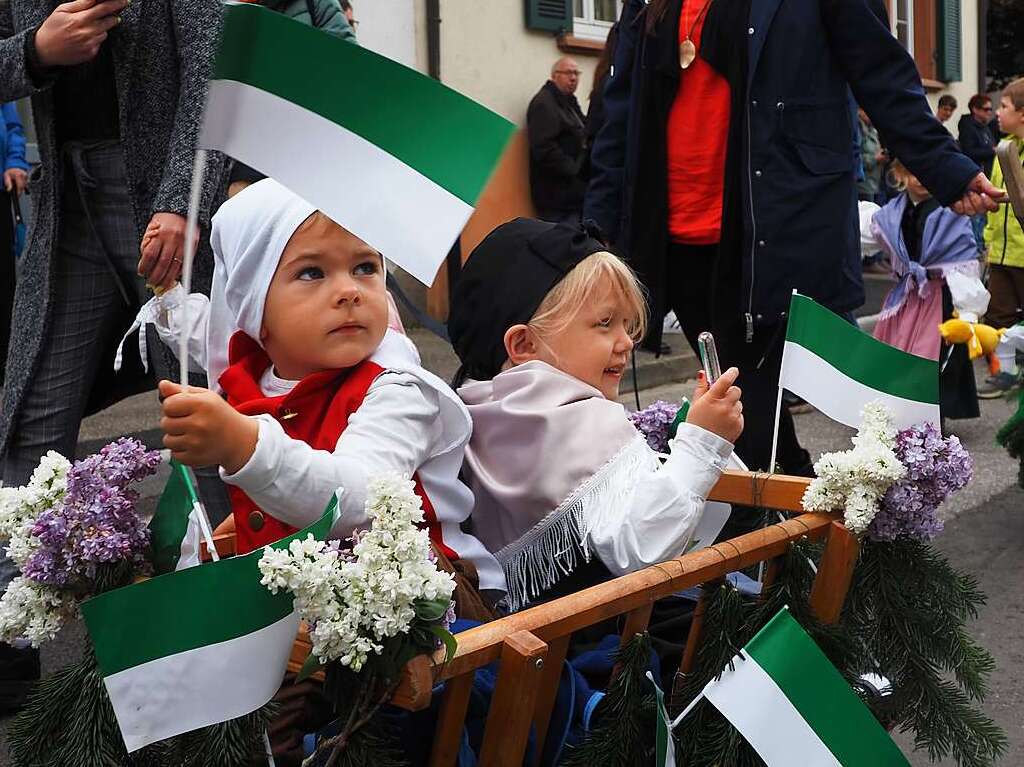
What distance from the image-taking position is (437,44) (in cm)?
854

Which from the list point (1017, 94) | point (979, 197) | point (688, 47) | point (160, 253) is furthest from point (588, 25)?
point (160, 253)

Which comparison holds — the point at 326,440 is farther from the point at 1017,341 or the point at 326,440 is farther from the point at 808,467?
the point at 1017,341

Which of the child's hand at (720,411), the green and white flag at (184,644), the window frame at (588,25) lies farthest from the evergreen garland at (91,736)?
the window frame at (588,25)

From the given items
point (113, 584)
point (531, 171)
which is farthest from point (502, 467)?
point (531, 171)

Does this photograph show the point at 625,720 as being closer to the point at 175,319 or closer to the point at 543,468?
the point at 543,468

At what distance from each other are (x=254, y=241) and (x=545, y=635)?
74cm

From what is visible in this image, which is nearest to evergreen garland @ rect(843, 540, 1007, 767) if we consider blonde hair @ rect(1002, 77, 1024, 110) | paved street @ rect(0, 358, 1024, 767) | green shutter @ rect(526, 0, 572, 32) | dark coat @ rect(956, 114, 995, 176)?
paved street @ rect(0, 358, 1024, 767)

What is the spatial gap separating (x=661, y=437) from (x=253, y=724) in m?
1.37

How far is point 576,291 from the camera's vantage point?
92.5 inches

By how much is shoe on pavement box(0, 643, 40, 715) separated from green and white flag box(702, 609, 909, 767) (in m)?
1.79

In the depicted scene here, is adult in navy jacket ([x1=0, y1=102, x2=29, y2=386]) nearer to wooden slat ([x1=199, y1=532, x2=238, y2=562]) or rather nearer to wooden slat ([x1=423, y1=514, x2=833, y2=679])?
wooden slat ([x1=199, y1=532, x2=238, y2=562])

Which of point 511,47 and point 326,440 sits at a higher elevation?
point 326,440

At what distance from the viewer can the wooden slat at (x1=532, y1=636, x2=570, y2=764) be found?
1709 mm

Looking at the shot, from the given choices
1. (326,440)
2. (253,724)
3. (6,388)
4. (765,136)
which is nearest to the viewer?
(253,724)
